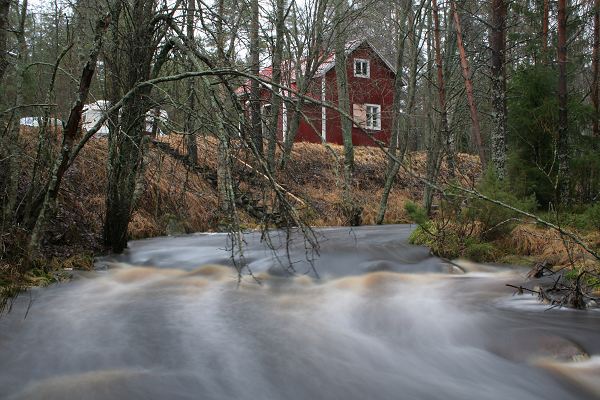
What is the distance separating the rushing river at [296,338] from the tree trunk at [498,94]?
4.30 m

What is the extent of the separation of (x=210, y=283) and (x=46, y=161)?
2.82 metres

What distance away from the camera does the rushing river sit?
4.54 meters

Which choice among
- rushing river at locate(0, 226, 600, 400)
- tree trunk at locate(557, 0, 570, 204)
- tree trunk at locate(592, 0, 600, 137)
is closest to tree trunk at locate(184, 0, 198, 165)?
rushing river at locate(0, 226, 600, 400)

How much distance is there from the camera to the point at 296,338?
18.8ft

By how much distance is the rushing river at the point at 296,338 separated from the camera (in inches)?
179

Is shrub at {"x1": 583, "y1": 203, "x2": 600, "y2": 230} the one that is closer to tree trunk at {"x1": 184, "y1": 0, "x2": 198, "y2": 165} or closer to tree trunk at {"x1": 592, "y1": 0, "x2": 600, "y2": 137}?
tree trunk at {"x1": 592, "y1": 0, "x2": 600, "y2": 137}

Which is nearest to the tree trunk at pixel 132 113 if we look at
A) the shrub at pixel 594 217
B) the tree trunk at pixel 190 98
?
the tree trunk at pixel 190 98

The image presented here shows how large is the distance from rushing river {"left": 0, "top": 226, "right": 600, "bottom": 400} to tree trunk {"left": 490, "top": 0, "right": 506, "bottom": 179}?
430cm

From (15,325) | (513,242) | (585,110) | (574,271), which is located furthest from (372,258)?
(585,110)

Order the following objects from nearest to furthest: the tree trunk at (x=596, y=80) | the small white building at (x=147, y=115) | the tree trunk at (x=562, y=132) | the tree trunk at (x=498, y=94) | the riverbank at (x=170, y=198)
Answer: the small white building at (x=147, y=115)
the riverbank at (x=170, y=198)
the tree trunk at (x=562, y=132)
the tree trunk at (x=498, y=94)
the tree trunk at (x=596, y=80)

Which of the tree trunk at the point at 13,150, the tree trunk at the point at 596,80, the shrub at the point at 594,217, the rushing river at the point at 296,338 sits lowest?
the rushing river at the point at 296,338

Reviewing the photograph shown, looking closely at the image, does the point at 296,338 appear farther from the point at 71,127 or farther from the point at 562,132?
the point at 562,132

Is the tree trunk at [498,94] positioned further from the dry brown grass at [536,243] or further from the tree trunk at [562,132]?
the dry brown grass at [536,243]

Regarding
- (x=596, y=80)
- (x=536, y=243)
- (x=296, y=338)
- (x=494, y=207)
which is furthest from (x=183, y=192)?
(x=596, y=80)
